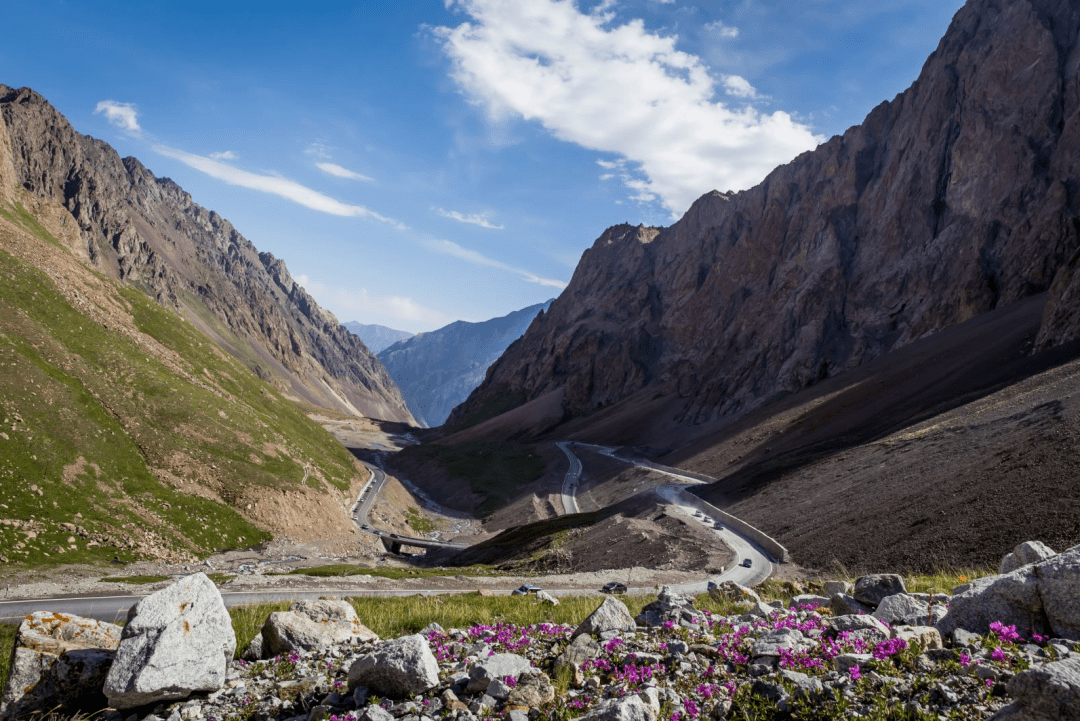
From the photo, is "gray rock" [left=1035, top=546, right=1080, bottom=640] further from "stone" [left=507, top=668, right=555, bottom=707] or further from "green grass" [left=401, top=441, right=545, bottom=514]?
"green grass" [left=401, top=441, right=545, bottom=514]

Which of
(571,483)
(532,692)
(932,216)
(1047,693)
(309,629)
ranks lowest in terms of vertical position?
(571,483)

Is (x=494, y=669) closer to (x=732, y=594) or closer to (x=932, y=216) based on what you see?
(x=732, y=594)

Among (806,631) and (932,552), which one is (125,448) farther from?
(932,552)

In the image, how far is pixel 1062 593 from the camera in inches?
322

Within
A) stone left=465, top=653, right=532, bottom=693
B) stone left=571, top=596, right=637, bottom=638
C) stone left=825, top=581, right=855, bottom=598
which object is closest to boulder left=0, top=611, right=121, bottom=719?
stone left=465, top=653, right=532, bottom=693

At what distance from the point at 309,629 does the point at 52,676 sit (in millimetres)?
3728

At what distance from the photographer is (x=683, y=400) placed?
172 meters

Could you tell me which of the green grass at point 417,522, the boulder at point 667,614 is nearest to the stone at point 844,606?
the boulder at point 667,614

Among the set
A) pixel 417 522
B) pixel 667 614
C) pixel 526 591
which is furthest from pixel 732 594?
pixel 417 522

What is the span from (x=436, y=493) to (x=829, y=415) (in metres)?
86.0

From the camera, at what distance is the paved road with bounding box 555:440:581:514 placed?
331 ft

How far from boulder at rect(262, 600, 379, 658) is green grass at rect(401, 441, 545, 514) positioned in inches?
4019

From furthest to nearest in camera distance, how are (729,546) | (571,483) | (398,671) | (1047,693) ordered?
1. (571,483)
2. (729,546)
3. (398,671)
4. (1047,693)

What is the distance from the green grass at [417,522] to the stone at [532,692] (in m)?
89.9
